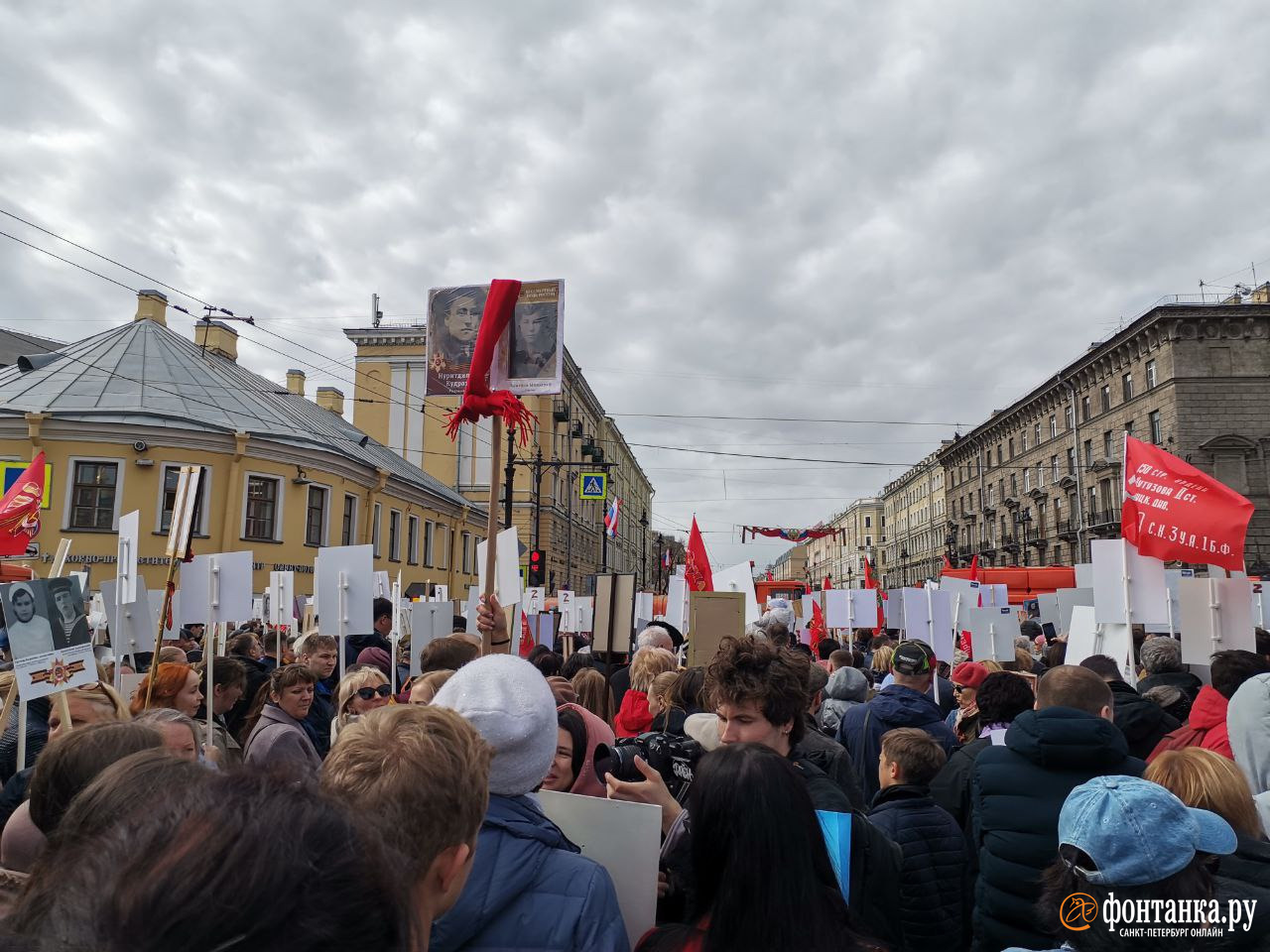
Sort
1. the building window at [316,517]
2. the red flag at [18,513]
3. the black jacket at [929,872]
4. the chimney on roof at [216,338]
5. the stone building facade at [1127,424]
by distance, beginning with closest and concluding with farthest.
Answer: the black jacket at [929,872] → the red flag at [18,513] → the building window at [316,517] → the chimney on roof at [216,338] → the stone building facade at [1127,424]

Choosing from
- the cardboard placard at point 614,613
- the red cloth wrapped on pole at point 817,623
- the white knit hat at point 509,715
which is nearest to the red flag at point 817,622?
the red cloth wrapped on pole at point 817,623

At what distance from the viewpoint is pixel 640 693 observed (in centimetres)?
552

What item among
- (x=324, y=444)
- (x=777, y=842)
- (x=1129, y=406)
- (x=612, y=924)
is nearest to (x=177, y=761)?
(x=612, y=924)

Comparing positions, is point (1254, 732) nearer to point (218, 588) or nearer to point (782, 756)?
point (782, 756)

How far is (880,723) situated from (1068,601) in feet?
34.2

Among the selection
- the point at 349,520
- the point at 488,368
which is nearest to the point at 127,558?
the point at 488,368

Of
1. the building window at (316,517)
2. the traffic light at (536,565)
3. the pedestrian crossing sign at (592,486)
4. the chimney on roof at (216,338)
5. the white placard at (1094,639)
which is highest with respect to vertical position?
the chimney on roof at (216,338)

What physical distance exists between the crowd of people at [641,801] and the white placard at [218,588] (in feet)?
8.68

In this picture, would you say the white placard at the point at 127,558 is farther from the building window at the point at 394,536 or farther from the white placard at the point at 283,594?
the building window at the point at 394,536

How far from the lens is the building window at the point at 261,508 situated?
25.7 metres

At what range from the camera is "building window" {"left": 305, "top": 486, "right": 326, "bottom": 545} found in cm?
2758

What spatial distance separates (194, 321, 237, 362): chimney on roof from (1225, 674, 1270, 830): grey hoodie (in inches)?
1346

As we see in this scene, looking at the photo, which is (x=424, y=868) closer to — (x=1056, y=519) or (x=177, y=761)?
(x=177, y=761)

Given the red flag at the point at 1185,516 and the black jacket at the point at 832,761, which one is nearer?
the black jacket at the point at 832,761
